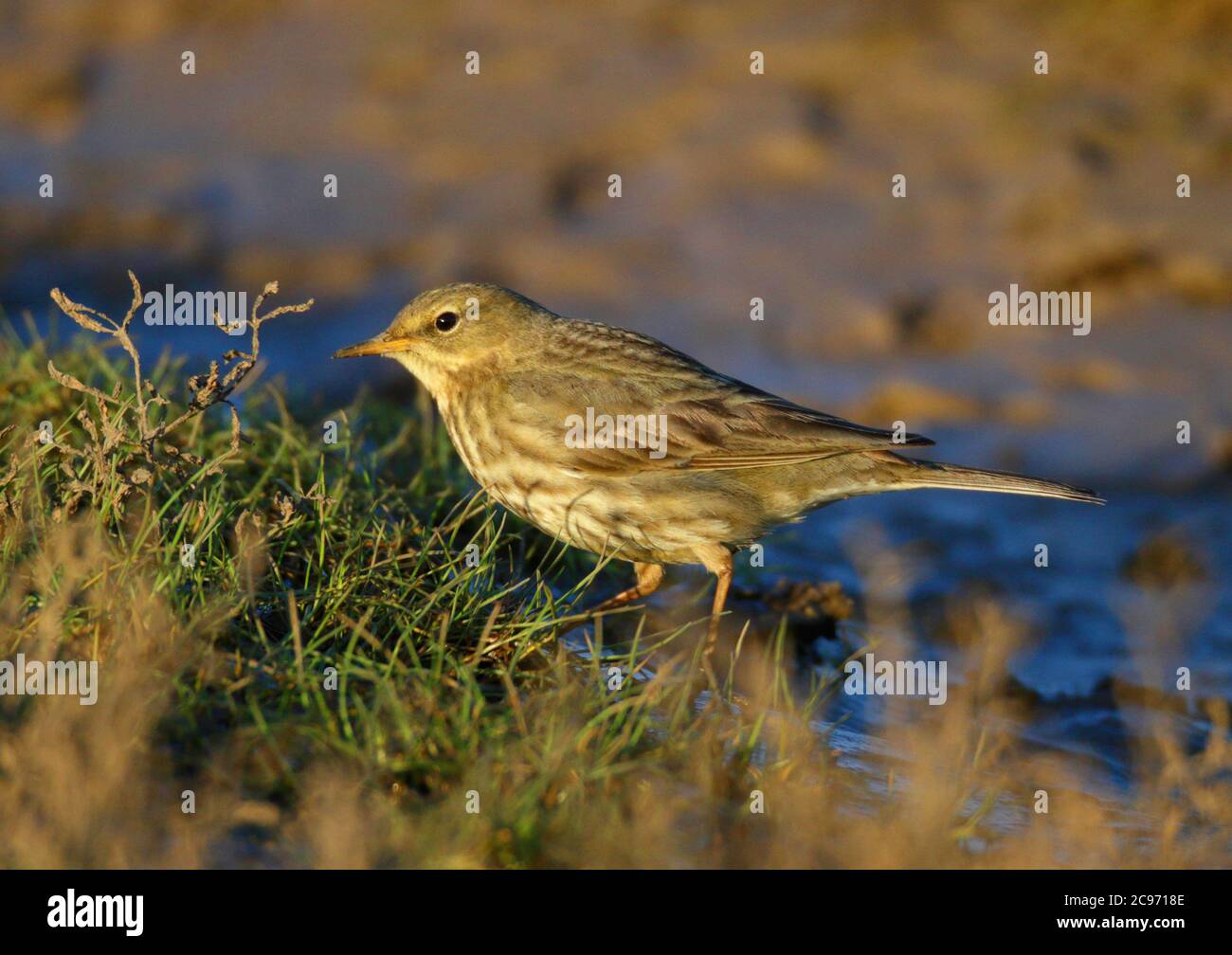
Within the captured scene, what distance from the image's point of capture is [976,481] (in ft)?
22.7

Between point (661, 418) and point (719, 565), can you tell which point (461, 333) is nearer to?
point (661, 418)

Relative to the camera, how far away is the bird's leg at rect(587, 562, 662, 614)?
270 inches

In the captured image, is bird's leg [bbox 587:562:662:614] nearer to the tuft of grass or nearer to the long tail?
the tuft of grass

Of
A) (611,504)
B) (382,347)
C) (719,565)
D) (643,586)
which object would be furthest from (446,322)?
(719,565)

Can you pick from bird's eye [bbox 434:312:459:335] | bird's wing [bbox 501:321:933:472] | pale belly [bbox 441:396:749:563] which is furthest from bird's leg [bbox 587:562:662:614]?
bird's eye [bbox 434:312:459:335]

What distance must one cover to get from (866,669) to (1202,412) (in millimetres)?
6559

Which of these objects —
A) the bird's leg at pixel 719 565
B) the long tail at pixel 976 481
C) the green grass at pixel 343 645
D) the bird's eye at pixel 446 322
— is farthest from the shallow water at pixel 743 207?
the green grass at pixel 343 645

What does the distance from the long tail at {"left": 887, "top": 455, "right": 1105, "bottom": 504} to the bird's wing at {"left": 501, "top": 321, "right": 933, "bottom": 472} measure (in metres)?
0.18

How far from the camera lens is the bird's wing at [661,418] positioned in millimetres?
6750

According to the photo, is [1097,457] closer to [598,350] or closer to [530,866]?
[598,350]

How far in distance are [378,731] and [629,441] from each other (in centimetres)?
245

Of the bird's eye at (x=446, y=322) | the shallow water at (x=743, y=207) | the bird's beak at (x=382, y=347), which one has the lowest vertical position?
the bird's beak at (x=382, y=347)

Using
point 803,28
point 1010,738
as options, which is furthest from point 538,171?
point 1010,738

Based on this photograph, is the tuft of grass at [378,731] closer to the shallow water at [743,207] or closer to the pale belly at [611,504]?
the pale belly at [611,504]
